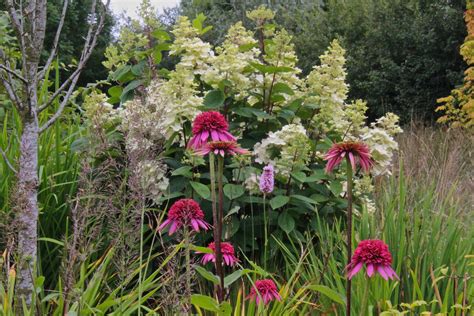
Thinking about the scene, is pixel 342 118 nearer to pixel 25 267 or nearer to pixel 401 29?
pixel 25 267

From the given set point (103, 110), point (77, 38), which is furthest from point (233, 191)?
point (77, 38)

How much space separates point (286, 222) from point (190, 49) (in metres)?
1.10

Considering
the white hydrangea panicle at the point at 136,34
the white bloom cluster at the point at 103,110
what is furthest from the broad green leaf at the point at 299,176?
the white hydrangea panicle at the point at 136,34

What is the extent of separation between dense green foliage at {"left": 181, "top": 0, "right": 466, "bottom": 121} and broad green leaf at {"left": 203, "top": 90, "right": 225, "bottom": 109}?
9.10 metres

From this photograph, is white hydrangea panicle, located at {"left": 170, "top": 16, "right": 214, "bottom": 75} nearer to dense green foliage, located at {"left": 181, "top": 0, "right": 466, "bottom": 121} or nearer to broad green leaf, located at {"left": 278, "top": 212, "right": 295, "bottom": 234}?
broad green leaf, located at {"left": 278, "top": 212, "right": 295, "bottom": 234}

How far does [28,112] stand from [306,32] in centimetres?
1379

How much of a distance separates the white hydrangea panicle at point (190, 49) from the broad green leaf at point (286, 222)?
3.03ft

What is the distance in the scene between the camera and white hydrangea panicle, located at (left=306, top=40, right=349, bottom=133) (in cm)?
332

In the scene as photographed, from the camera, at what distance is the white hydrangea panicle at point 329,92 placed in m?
3.32

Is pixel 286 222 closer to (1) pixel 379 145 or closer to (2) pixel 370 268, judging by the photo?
(1) pixel 379 145

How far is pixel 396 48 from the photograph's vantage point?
43.8 feet

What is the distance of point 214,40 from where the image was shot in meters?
19.6

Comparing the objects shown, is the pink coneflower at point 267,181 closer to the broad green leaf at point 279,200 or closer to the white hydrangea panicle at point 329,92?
the broad green leaf at point 279,200

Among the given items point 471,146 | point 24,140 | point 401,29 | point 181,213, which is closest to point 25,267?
point 24,140
